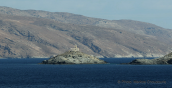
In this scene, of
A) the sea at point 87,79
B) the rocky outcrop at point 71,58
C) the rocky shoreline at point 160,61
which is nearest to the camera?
the sea at point 87,79

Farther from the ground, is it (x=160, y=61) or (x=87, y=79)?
(x=160, y=61)

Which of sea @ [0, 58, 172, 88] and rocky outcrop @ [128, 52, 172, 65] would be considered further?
rocky outcrop @ [128, 52, 172, 65]

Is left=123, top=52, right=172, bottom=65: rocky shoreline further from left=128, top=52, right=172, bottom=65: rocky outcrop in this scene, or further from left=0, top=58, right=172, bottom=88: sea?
left=0, top=58, right=172, bottom=88: sea

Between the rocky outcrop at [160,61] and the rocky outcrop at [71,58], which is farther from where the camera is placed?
the rocky outcrop at [71,58]

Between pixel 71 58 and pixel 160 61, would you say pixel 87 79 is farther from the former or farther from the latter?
pixel 160 61

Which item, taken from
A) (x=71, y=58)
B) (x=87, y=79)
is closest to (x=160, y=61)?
(x=71, y=58)

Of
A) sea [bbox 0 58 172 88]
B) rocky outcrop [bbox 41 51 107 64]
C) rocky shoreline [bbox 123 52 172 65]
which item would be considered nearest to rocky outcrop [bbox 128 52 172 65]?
rocky shoreline [bbox 123 52 172 65]

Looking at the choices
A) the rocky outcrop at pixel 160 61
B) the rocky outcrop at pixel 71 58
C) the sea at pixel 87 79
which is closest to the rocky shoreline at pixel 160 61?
the rocky outcrop at pixel 160 61

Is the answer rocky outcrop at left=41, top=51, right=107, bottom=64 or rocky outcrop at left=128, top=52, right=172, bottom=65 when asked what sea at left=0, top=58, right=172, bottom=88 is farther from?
rocky outcrop at left=41, top=51, right=107, bottom=64

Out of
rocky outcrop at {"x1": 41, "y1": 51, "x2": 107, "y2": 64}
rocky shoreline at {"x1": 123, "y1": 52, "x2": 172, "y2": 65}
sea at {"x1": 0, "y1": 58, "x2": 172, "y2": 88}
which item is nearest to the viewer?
sea at {"x1": 0, "y1": 58, "x2": 172, "y2": 88}

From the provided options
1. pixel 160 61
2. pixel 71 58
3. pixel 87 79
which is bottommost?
pixel 87 79

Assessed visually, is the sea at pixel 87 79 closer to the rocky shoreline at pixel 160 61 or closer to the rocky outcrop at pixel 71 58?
the rocky shoreline at pixel 160 61

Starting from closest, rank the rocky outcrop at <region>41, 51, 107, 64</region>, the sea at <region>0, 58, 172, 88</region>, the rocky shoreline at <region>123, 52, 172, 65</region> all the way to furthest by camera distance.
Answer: the sea at <region>0, 58, 172, 88</region> < the rocky shoreline at <region>123, 52, 172, 65</region> < the rocky outcrop at <region>41, 51, 107, 64</region>

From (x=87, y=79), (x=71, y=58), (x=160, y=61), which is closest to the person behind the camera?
(x=87, y=79)
